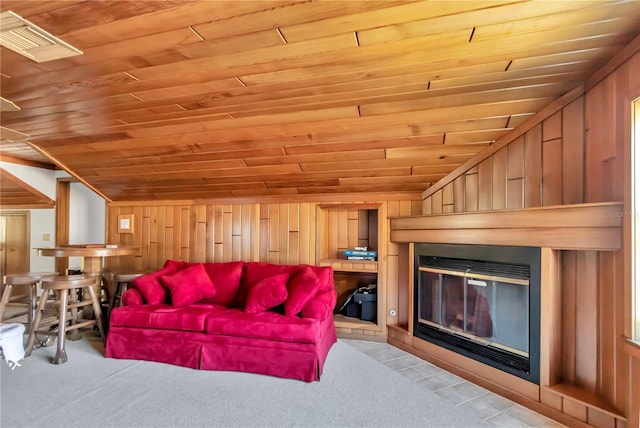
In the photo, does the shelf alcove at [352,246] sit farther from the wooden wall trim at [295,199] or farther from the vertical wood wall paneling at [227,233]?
the vertical wood wall paneling at [227,233]

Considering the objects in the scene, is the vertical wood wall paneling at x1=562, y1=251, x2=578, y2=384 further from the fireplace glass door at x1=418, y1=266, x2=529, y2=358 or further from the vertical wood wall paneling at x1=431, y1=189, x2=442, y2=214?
the vertical wood wall paneling at x1=431, y1=189, x2=442, y2=214

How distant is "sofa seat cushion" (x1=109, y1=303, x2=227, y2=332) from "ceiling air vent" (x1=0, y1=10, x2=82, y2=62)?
2.04 meters

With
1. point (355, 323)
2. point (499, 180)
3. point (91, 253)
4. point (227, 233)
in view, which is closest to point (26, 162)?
point (91, 253)

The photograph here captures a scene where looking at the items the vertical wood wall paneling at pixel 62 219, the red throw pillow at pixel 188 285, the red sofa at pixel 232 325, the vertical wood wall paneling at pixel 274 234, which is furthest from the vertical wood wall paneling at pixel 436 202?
the vertical wood wall paneling at pixel 62 219

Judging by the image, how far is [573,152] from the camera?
205cm

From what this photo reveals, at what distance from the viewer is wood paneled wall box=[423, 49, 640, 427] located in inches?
66.4

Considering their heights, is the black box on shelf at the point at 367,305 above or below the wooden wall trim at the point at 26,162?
below

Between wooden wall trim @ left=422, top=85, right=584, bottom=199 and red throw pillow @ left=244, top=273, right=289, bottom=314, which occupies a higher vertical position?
wooden wall trim @ left=422, top=85, right=584, bottom=199

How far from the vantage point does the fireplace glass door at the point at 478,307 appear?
2240 mm

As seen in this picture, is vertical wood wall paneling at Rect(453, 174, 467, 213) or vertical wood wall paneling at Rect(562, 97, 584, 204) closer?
vertical wood wall paneling at Rect(562, 97, 584, 204)

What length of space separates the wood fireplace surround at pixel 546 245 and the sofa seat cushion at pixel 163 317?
2.11 metres

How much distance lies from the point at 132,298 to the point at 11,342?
90 cm

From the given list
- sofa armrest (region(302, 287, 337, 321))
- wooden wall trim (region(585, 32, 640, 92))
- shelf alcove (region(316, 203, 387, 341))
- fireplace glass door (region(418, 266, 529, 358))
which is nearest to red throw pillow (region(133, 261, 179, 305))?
sofa armrest (region(302, 287, 337, 321))

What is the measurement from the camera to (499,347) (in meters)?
2.34
